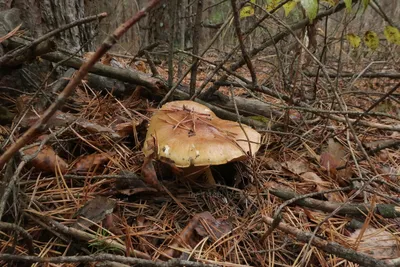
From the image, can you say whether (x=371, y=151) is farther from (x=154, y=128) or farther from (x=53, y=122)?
(x=53, y=122)

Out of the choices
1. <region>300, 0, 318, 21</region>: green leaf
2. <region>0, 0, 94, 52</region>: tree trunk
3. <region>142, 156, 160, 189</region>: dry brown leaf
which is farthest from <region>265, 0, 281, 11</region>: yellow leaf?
<region>142, 156, 160, 189</region>: dry brown leaf

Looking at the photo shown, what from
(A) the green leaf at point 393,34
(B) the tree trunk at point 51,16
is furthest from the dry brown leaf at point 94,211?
(A) the green leaf at point 393,34

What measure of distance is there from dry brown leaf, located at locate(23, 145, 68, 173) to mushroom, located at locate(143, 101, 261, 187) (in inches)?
17.9

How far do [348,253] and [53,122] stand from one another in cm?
155

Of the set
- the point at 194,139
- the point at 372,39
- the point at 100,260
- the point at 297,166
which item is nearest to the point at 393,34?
the point at 372,39

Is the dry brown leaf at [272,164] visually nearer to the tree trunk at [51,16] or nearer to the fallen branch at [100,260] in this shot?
the fallen branch at [100,260]

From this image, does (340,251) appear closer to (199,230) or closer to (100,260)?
(199,230)

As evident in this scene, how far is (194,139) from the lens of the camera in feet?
4.97

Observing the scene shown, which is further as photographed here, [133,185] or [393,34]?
[393,34]

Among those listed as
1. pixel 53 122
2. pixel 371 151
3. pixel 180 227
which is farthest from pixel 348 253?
pixel 53 122

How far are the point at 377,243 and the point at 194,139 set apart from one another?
938mm

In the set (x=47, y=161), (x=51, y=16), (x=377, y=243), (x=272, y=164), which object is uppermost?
(x=51, y=16)

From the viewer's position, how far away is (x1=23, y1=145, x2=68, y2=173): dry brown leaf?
1582mm

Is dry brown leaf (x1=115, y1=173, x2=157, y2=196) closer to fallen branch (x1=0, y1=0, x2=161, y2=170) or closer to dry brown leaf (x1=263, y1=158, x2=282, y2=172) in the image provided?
dry brown leaf (x1=263, y1=158, x2=282, y2=172)
